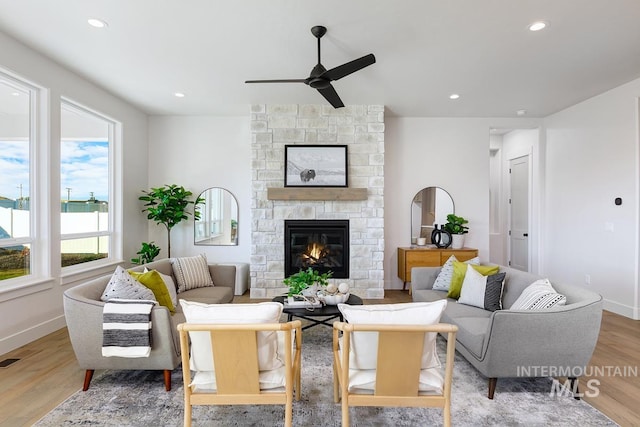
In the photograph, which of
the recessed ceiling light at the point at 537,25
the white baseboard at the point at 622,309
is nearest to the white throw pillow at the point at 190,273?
the recessed ceiling light at the point at 537,25

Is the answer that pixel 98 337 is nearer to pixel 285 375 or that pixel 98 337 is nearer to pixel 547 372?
pixel 285 375

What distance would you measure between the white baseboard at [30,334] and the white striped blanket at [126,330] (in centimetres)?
158

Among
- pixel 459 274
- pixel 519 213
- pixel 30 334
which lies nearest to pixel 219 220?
pixel 30 334

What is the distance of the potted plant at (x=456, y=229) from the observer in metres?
5.10

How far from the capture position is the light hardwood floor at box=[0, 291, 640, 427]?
6.63ft

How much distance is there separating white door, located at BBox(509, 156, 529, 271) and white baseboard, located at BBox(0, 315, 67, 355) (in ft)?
22.4

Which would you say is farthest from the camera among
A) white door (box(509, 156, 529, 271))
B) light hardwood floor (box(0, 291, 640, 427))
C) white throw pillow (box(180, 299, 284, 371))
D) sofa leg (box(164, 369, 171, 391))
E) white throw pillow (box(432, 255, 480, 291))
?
white door (box(509, 156, 529, 271))

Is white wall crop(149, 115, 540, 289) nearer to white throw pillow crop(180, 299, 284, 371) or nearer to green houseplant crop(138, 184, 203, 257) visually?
green houseplant crop(138, 184, 203, 257)

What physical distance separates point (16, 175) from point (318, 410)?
3486 mm

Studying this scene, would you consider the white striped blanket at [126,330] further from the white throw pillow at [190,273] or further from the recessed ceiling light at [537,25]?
the recessed ceiling light at [537,25]

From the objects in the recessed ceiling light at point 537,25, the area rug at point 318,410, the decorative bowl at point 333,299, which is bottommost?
the area rug at point 318,410

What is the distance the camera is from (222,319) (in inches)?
63.7

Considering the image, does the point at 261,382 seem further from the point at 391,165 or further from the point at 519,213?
the point at 519,213

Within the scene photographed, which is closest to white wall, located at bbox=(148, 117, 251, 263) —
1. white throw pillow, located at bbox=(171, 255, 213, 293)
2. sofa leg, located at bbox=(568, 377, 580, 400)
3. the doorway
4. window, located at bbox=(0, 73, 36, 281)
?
white throw pillow, located at bbox=(171, 255, 213, 293)
